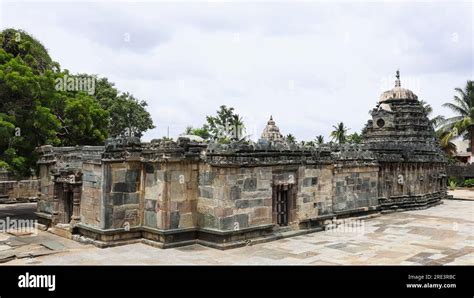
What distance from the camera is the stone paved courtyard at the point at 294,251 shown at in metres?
11.2

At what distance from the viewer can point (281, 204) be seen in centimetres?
1474

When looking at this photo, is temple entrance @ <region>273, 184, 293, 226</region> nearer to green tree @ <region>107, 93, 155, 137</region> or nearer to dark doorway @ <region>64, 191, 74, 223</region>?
dark doorway @ <region>64, 191, 74, 223</region>

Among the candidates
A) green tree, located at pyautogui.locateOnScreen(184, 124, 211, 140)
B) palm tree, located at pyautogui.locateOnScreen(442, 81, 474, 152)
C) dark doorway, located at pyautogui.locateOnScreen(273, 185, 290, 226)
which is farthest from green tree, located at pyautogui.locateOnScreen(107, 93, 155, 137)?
palm tree, located at pyautogui.locateOnScreen(442, 81, 474, 152)

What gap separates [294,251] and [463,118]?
133 ft

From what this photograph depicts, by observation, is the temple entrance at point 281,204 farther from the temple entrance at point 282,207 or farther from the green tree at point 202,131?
the green tree at point 202,131

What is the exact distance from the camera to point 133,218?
43.8 feet

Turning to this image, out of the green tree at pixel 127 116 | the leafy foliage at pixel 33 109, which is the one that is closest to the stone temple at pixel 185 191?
the leafy foliage at pixel 33 109

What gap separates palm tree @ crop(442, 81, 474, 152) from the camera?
143ft

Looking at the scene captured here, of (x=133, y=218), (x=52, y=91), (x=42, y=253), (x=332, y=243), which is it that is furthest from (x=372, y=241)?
(x=52, y=91)

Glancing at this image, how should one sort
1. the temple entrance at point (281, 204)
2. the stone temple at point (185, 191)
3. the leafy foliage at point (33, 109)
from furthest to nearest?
the leafy foliage at point (33, 109) → the temple entrance at point (281, 204) → the stone temple at point (185, 191)

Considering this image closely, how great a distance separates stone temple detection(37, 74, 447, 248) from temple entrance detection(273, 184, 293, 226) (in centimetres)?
4

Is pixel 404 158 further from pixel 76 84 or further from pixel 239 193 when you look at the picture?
pixel 76 84

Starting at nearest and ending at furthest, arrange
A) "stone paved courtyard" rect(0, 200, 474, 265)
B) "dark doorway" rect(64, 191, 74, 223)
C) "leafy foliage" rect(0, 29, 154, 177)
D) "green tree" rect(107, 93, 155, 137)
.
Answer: "stone paved courtyard" rect(0, 200, 474, 265)
"dark doorway" rect(64, 191, 74, 223)
"leafy foliage" rect(0, 29, 154, 177)
"green tree" rect(107, 93, 155, 137)

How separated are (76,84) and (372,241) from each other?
16.9 metres
